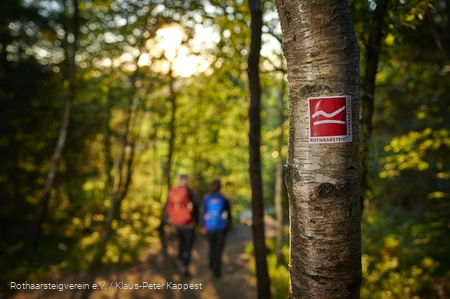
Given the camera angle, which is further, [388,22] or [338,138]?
[388,22]

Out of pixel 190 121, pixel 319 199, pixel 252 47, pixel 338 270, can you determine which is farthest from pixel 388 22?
Answer: pixel 190 121

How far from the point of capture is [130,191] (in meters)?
15.1

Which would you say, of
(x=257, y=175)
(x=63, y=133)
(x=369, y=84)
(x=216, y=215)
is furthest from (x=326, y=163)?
(x=63, y=133)

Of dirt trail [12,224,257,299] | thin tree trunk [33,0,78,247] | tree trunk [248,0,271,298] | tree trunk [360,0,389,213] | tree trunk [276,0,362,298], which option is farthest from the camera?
thin tree trunk [33,0,78,247]

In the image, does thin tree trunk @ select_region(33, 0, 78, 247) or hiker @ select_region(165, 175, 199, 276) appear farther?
thin tree trunk @ select_region(33, 0, 78, 247)

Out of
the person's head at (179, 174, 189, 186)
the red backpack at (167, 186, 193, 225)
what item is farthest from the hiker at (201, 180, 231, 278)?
the person's head at (179, 174, 189, 186)

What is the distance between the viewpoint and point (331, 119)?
1.39 m

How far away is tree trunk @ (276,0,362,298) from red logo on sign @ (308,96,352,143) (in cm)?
3

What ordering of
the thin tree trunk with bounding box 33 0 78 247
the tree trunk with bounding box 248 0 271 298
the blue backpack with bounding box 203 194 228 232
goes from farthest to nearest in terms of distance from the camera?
the thin tree trunk with bounding box 33 0 78 247
the blue backpack with bounding box 203 194 228 232
the tree trunk with bounding box 248 0 271 298

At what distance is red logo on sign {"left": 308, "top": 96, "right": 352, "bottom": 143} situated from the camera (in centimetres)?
139

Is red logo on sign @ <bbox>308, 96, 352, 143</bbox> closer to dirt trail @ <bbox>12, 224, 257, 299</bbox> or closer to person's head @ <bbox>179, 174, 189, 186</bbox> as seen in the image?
person's head @ <bbox>179, 174, 189, 186</bbox>

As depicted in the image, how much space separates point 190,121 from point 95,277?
20.6ft

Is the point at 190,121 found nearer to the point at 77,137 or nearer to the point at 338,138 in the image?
the point at 77,137

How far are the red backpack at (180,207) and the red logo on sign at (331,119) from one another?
17.1ft
